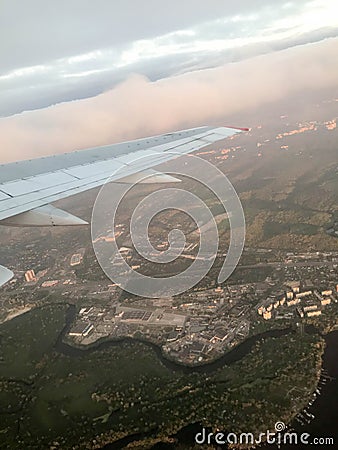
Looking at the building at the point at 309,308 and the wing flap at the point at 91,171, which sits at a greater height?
the wing flap at the point at 91,171

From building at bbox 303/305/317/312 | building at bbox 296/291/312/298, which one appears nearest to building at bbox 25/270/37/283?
building at bbox 296/291/312/298

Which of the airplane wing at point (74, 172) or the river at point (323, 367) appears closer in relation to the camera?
the airplane wing at point (74, 172)

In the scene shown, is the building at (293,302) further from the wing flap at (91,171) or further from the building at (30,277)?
the building at (30,277)

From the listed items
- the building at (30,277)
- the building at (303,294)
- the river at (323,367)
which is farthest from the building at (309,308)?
the building at (30,277)

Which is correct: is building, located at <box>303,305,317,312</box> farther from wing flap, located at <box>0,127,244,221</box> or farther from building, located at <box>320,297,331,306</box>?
wing flap, located at <box>0,127,244,221</box>

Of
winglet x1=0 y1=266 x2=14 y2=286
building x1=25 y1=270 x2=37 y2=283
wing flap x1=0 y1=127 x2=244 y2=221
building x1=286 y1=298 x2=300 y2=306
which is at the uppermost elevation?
wing flap x1=0 y1=127 x2=244 y2=221

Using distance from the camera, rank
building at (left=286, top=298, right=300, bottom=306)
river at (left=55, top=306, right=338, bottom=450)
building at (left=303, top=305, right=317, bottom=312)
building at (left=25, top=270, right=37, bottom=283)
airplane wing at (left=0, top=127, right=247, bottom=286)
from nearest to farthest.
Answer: airplane wing at (left=0, top=127, right=247, bottom=286), river at (left=55, top=306, right=338, bottom=450), building at (left=303, top=305, right=317, bottom=312), building at (left=286, top=298, right=300, bottom=306), building at (left=25, top=270, right=37, bottom=283)

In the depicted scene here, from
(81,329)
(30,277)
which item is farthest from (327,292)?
(30,277)

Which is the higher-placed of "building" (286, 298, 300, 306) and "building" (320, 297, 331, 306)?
"building" (320, 297, 331, 306)

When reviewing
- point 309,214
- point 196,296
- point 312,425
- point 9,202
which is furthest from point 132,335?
point 309,214

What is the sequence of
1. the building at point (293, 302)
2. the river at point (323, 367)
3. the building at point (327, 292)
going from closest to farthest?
1. the river at point (323, 367)
2. the building at point (293, 302)
3. the building at point (327, 292)
